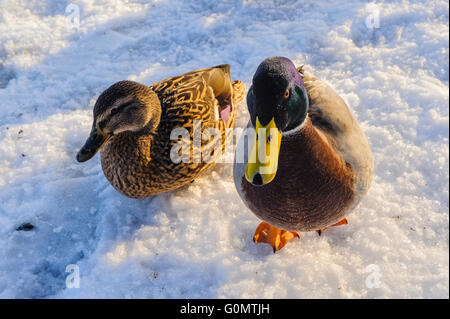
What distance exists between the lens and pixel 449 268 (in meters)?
2.10

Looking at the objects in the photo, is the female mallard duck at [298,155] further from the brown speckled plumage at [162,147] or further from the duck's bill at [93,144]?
the duck's bill at [93,144]

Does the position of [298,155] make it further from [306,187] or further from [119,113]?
[119,113]

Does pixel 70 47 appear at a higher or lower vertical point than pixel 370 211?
higher

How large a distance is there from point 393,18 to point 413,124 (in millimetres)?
1448

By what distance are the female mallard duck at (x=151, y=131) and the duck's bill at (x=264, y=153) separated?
99 centimetres

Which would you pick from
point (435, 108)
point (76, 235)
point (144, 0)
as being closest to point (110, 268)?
point (76, 235)

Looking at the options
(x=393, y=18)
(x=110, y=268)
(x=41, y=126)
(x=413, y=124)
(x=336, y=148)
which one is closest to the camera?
(x=336, y=148)

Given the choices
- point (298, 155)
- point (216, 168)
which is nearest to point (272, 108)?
point (298, 155)

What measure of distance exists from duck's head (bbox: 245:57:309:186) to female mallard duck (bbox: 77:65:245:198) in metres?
0.97

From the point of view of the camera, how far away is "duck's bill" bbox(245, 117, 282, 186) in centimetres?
148

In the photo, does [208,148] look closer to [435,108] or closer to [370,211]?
[370,211]

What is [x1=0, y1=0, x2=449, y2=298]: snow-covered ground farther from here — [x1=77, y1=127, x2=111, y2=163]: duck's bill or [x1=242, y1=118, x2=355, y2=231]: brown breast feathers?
[x1=77, y1=127, x2=111, y2=163]: duck's bill

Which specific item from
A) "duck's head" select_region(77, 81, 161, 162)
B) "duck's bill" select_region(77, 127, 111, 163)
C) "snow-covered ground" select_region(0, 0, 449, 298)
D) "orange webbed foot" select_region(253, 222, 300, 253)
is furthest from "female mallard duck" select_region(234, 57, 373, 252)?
"duck's bill" select_region(77, 127, 111, 163)

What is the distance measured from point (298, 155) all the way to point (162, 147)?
1.08 metres
